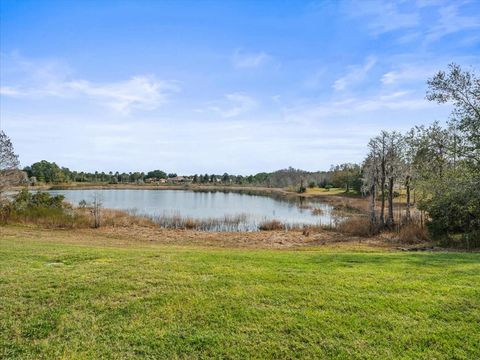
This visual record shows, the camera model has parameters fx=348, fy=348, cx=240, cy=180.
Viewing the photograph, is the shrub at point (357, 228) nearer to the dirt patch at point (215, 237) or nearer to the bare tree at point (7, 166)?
the dirt patch at point (215, 237)

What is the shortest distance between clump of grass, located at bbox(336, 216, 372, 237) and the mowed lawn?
16.9 m

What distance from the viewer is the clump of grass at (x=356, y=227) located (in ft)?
75.6

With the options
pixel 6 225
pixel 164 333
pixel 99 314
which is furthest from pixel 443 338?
pixel 6 225

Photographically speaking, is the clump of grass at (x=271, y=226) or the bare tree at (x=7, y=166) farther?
the clump of grass at (x=271, y=226)

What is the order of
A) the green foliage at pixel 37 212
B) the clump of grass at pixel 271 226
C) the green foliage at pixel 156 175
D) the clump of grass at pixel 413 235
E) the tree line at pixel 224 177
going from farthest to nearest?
the green foliage at pixel 156 175 < the tree line at pixel 224 177 < the clump of grass at pixel 271 226 < the green foliage at pixel 37 212 < the clump of grass at pixel 413 235

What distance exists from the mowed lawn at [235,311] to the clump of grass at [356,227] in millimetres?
16890

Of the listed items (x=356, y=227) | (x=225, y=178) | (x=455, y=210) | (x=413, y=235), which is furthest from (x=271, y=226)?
(x=225, y=178)

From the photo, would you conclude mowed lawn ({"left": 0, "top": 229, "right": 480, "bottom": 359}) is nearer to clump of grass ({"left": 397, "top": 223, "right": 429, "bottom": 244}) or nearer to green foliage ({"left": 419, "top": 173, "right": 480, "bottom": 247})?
green foliage ({"left": 419, "top": 173, "right": 480, "bottom": 247})

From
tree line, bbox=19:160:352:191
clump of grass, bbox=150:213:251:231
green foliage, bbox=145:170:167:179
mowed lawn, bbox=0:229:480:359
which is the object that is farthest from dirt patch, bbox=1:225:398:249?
green foliage, bbox=145:170:167:179

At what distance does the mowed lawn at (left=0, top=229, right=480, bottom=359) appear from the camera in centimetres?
377

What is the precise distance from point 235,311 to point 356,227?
68.9 ft

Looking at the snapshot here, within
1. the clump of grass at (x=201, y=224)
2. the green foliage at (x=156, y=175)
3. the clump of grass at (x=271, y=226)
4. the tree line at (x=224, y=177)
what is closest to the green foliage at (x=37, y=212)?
the clump of grass at (x=201, y=224)

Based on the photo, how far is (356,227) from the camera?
2383cm

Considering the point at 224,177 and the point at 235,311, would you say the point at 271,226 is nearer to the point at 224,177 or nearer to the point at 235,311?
the point at 235,311
